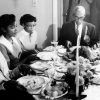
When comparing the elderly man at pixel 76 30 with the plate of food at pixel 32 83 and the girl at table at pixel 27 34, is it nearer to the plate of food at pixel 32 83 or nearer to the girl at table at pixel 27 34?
the girl at table at pixel 27 34

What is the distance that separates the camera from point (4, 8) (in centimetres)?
292

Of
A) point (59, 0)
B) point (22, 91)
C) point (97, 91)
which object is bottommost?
point (97, 91)

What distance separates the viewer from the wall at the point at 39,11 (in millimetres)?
3107

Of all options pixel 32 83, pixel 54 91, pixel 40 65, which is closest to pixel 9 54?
pixel 40 65

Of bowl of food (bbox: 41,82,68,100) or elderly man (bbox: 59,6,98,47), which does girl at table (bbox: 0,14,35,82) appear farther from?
elderly man (bbox: 59,6,98,47)

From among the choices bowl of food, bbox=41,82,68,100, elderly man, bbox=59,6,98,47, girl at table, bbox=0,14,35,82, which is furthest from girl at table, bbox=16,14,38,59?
bowl of food, bbox=41,82,68,100

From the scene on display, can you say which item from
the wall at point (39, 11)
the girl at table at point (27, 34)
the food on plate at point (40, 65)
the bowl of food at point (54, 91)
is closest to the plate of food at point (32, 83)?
the bowl of food at point (54, 91)

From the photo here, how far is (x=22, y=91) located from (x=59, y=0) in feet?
10.1

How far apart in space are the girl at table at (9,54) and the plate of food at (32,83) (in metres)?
0.11

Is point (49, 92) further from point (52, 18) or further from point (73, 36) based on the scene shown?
point (52, 18)

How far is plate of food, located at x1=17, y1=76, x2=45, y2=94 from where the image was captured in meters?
1.43

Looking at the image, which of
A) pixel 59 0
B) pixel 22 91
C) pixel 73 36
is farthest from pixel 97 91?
pixel 59 0

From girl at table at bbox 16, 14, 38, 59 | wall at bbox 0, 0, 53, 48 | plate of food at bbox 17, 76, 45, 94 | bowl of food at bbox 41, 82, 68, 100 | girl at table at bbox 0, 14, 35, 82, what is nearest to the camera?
bowl of food at bbox 41, 82, 68, 100

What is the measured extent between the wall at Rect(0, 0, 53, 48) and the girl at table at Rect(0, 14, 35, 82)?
0.90 metres
